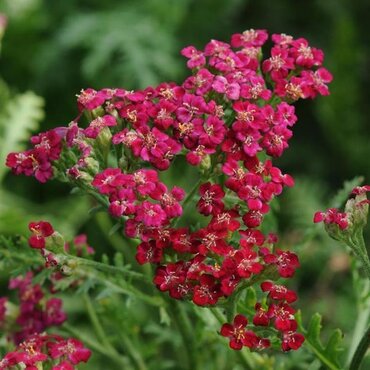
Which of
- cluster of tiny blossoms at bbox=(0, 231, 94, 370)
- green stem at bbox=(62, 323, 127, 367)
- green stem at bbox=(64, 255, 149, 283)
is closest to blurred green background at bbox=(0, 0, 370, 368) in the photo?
green stem at bbox=(62, 323, 127, 367)

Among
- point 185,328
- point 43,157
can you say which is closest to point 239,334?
point 185,328

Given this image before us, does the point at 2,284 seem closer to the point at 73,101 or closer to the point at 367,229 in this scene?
the point at 73,101

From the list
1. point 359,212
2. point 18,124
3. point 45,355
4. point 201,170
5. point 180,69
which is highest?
point 180,69

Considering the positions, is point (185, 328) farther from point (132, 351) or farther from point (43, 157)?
point (43, 157)

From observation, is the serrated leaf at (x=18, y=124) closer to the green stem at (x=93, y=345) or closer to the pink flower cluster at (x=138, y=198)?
the green stem at (x=93, y=345)

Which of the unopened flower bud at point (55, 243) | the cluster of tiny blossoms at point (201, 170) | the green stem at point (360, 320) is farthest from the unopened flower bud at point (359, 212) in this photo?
A: the unopened flower bud at point (55, 243)

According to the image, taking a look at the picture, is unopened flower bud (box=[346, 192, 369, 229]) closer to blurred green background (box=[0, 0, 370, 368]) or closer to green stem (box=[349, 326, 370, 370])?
green stem (box=[349, 326, 370, 370])
